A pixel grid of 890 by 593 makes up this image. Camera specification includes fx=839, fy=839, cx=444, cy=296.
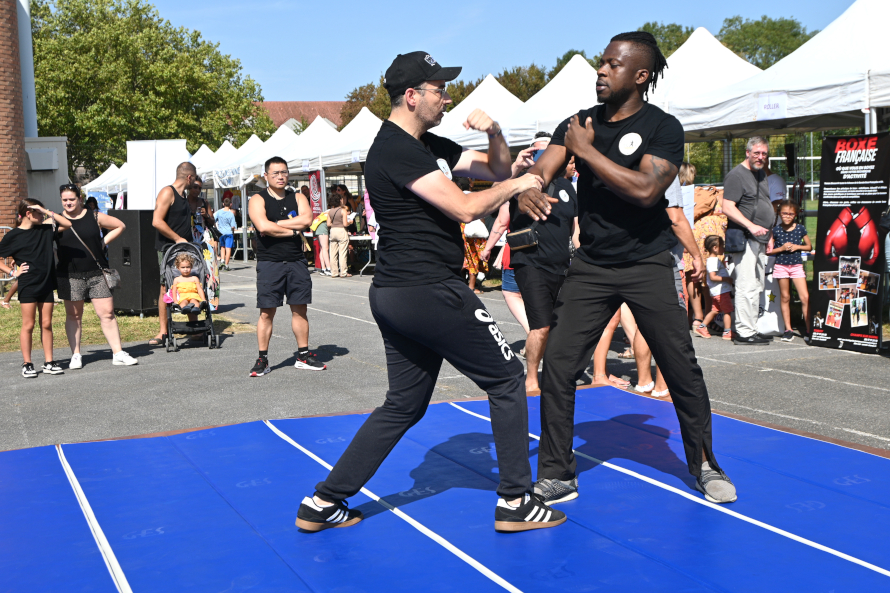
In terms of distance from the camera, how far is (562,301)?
13.5ft

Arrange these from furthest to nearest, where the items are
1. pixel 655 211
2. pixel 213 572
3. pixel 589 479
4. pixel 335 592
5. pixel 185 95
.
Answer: pixel 185 95
pixel 589 479
pixel 655 211
pixel 213 572
pixel 335 592

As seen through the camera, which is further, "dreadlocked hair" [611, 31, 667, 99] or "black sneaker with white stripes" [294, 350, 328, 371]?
"black sneaker with white stripes" [294, 350, 328, 371]

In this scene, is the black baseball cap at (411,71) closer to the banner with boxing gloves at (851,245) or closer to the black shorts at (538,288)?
the black shorts at (538,288)

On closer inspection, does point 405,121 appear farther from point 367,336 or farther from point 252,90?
point 252,90

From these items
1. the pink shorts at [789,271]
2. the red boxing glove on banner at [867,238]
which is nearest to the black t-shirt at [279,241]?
the pink shorts at [789,271]

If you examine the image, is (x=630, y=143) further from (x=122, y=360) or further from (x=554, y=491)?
(x=122, y=360)

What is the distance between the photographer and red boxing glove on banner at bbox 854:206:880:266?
28.8 feet

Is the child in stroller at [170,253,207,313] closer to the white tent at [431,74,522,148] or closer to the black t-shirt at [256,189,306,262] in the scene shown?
the black t-shirt at [256,189,306,262]

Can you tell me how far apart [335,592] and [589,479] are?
174 cm

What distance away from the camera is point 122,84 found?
48188mm

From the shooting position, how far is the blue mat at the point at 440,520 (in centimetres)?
326

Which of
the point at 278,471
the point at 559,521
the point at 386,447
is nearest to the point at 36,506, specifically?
the point at 278,471

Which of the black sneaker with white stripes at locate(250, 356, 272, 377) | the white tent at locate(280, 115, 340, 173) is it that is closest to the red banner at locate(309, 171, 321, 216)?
the white tent at locate(280, 115, 340, 173)

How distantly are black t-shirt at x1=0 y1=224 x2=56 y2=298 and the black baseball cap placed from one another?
5967mm
